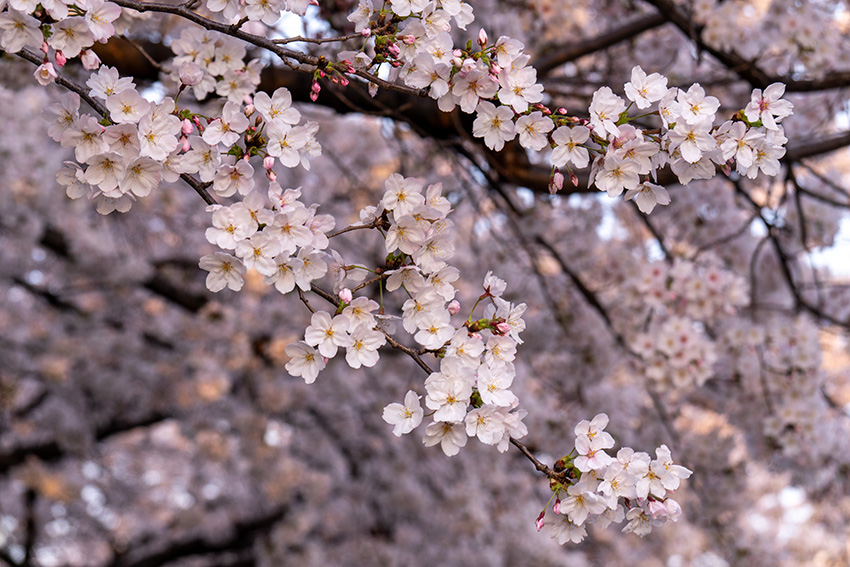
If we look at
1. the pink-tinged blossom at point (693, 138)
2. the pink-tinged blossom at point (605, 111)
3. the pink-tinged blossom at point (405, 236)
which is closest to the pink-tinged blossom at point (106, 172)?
the pink-tinged blossom at point (405, 236)

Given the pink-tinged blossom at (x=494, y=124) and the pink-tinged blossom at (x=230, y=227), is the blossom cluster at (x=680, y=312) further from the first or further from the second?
the pink-tinged blossom at (x=230, y=227)

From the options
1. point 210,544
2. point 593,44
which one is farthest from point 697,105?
point 210,544

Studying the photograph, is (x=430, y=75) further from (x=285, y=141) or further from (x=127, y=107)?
(x=127, y=107)

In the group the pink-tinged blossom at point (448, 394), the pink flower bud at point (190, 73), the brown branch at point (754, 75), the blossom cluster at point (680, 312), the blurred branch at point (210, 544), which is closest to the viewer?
the pink-tinged blossom at point (448, 394)

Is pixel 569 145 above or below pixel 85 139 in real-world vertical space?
above

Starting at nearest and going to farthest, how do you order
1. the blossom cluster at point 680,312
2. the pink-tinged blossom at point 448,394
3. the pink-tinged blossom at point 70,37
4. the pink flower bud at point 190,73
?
the pink-tinged blossom at point 448,394
the pink-tinged blossom at point 70,37
the pink flower bud at point 190,73
the blossom cluster at point 680,312

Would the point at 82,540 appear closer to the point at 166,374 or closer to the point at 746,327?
the point at 166,374

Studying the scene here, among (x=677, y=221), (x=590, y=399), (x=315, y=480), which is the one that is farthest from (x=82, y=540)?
(x=677, y=221)
